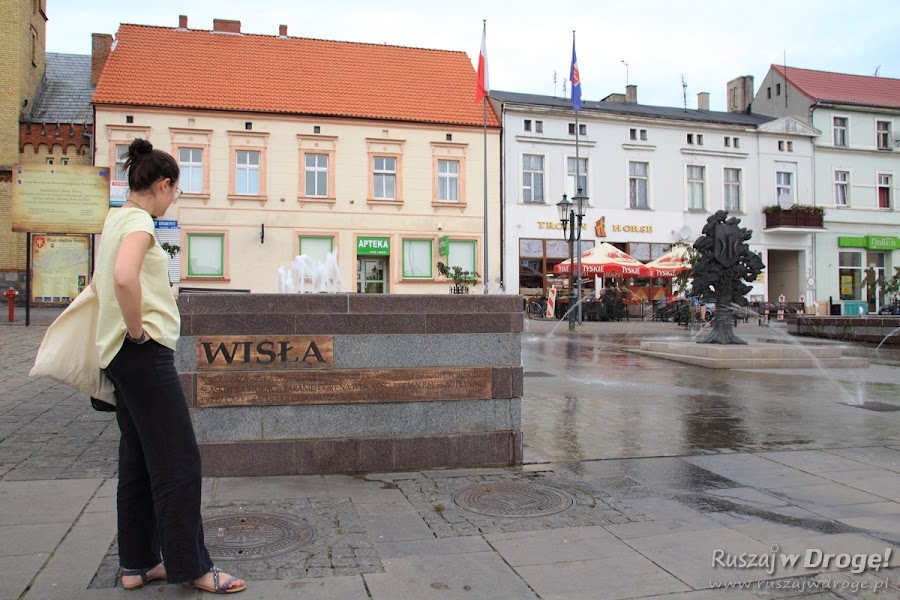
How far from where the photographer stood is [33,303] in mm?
30453

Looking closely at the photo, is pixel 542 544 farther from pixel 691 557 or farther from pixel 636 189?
pixel 636 189

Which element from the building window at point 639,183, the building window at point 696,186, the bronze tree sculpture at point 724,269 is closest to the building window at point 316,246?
the building window at point 639,183

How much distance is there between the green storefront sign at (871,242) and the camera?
128 ft

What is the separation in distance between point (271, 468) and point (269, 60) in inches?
1267

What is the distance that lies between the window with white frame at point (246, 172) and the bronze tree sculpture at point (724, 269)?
2091cm

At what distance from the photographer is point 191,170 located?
30422 millimetres

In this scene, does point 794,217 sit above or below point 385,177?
below

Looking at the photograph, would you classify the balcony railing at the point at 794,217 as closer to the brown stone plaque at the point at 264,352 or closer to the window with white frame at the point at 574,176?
the window with white frame at the point at 574,176

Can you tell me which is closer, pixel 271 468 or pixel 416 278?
pixel 271 468

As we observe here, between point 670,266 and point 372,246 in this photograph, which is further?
point 372,246

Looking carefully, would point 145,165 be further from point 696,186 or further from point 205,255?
point 696,186

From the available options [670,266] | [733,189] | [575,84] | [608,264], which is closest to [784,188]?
[733,189]

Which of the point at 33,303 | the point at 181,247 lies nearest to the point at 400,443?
the point at 181,247

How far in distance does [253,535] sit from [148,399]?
3.98 ft
